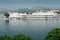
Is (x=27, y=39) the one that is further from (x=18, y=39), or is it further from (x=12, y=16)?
(x=12, y=16)

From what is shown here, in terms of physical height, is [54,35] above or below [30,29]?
above

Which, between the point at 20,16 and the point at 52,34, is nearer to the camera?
the point at 52,34

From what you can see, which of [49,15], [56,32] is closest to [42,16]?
[49,15]

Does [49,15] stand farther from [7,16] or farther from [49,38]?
[49,38]

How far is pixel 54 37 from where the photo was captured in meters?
2.74

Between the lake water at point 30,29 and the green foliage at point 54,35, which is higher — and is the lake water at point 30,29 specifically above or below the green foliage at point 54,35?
below

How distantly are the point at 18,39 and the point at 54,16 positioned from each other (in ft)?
60.0

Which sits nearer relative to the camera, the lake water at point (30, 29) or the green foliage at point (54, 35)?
the green foliage at point (54, 35)

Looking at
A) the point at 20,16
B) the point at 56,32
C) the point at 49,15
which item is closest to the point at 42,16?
the point at 49,15

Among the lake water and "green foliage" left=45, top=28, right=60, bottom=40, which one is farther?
the lake water

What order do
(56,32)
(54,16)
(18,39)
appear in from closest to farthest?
(18,39) < (56,32) < (54,16)

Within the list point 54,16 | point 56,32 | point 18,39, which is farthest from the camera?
point 54,16

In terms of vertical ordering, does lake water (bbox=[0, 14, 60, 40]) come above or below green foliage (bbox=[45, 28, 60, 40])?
below

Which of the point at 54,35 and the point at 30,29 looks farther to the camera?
the point at 30,29
